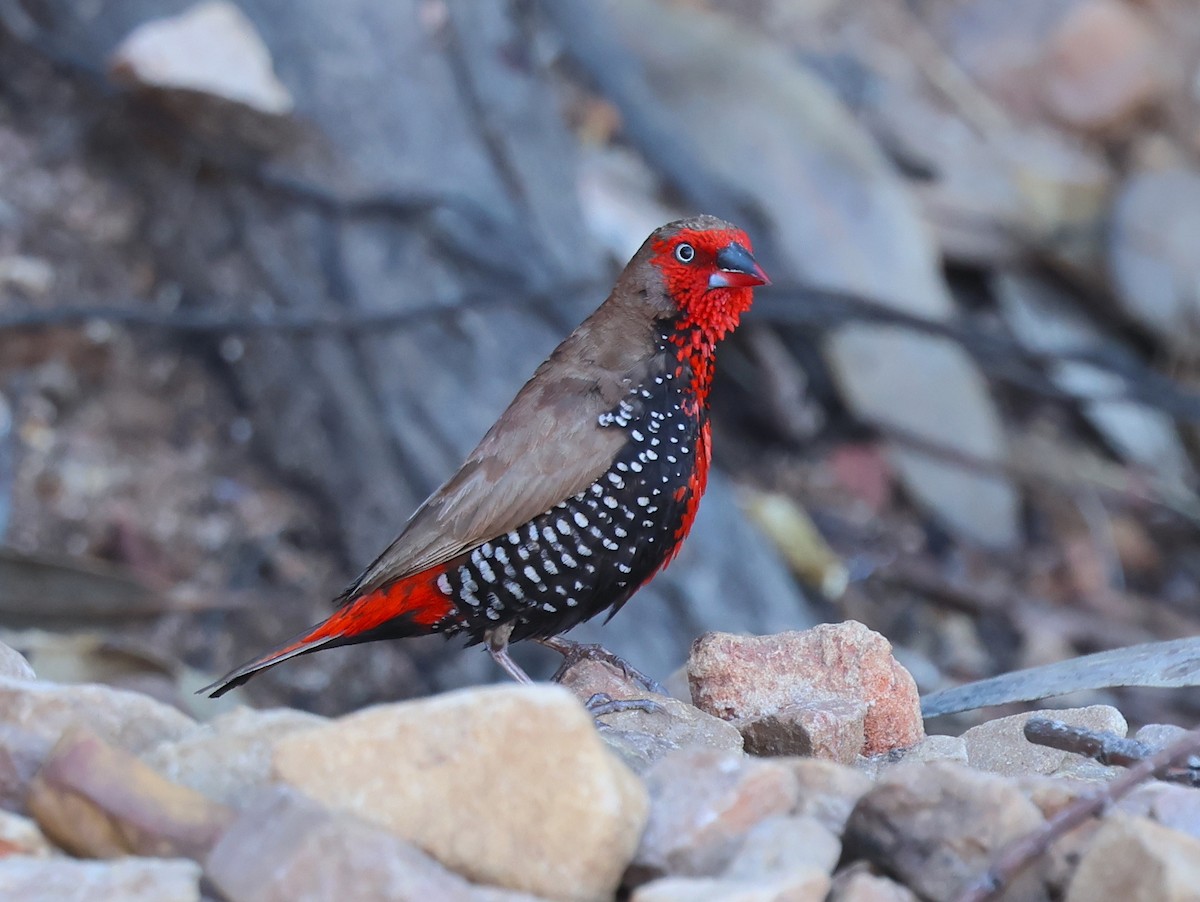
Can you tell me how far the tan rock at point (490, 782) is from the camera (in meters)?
2.18

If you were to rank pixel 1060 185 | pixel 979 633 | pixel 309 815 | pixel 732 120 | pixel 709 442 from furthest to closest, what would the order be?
1. pixel 1060 185
2. pixel 732 120
3. pixel 979 633
4. pixel 709 442
5. pixel 309 815

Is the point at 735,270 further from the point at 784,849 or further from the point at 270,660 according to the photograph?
the point at 784,849

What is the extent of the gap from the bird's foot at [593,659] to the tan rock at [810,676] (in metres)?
0.29

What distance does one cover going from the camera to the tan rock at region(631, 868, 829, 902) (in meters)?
1.99

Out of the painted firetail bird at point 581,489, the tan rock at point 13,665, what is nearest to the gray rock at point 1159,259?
the painted firetail bird at point 581,489

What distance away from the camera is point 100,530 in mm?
6312

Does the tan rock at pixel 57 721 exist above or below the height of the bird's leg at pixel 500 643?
above

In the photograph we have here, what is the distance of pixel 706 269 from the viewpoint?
156 inches

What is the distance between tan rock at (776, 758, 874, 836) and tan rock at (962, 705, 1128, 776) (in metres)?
0.83

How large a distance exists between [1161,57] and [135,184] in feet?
20.3

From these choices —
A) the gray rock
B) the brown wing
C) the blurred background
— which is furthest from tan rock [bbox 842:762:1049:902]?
the gray rock

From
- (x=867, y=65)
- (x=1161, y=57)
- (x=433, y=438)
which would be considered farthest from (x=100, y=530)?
(x=1161, y=57)

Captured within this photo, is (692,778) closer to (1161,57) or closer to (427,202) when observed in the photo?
(427,202)

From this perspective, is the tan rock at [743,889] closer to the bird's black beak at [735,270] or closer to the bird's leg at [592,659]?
the bird's leg at [592,659]
